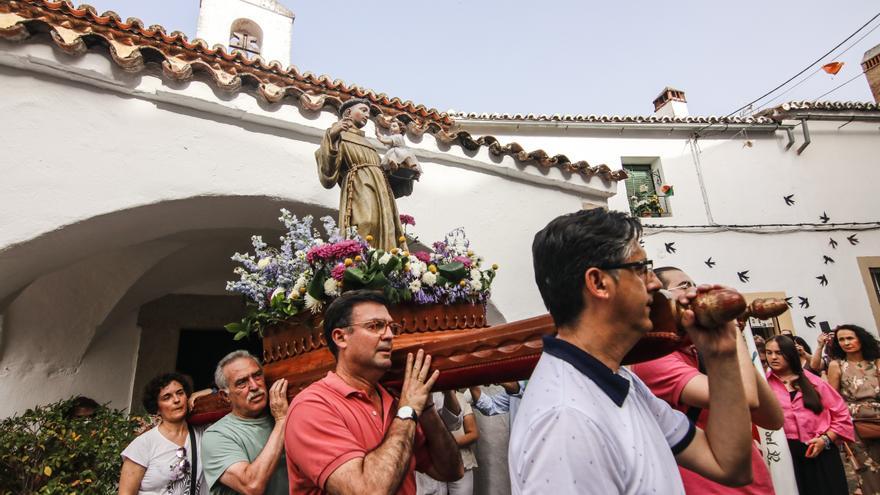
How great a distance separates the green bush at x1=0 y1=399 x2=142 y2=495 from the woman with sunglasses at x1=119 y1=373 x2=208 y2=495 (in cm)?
96

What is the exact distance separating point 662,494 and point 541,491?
242 mm

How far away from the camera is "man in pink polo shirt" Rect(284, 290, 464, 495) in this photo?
152 centimetres

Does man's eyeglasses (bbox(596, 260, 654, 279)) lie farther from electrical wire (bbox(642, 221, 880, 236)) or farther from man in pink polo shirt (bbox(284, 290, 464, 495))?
electrical wire (bbox(642, 221, 880, 236))

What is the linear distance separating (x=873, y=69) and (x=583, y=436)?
1573cm

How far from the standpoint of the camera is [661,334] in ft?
4.09

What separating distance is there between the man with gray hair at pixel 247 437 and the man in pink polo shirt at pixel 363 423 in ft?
1.89

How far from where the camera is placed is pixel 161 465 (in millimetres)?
2686

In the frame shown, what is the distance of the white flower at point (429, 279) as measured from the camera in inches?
99.9

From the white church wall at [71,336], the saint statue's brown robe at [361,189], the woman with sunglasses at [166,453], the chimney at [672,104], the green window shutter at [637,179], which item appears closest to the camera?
the woman with sunglasses at [166,453]

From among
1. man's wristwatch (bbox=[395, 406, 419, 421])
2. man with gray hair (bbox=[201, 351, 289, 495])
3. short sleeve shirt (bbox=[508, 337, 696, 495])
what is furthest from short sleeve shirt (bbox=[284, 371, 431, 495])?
short sleeve shirt (bbox=[508, 337, 696, 495])

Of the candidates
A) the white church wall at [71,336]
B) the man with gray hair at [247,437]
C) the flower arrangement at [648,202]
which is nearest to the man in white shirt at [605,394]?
the man with gray hair at [247,437]

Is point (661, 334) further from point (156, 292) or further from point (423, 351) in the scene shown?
point (156, 292)

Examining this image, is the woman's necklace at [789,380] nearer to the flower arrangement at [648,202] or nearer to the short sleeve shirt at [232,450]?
the short sleeve shirt at [232,450]

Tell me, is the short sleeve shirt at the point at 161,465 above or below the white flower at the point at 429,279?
below
